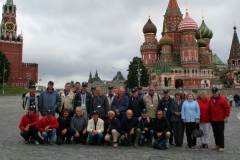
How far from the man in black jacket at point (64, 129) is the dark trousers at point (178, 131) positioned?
326cm

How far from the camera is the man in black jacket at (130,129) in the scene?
26.9ft

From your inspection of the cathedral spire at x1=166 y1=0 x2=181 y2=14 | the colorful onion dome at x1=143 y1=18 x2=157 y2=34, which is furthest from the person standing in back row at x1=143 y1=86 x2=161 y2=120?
the cathedral spire at x1=166 y1=0 x2=181 y2=14

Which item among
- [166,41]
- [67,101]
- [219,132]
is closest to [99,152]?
[67,101]

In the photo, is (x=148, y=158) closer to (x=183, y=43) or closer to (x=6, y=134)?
(x=6, y=134)

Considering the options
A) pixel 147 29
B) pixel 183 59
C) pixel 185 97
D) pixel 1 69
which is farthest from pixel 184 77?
pixel 185 97

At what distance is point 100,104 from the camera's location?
29.2 ft

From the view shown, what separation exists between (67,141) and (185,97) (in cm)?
410

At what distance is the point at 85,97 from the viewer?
914cm

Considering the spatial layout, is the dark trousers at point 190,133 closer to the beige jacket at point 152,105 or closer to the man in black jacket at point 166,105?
the man in black jacket at point 166,105

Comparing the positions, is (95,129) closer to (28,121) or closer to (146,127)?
(146,127)

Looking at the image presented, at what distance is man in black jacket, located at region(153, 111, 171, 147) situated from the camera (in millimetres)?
8062

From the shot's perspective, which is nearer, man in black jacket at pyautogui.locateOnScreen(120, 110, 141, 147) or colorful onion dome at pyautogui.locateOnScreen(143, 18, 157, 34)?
man in black jacket at pyautogui.locateOnScreen(120, 110, 141, 147)

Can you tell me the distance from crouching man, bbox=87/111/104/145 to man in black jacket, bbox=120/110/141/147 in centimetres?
67

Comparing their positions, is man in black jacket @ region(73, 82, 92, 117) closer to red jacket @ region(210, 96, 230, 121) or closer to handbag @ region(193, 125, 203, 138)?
handbag @ region(193, 125, 203, 138)
